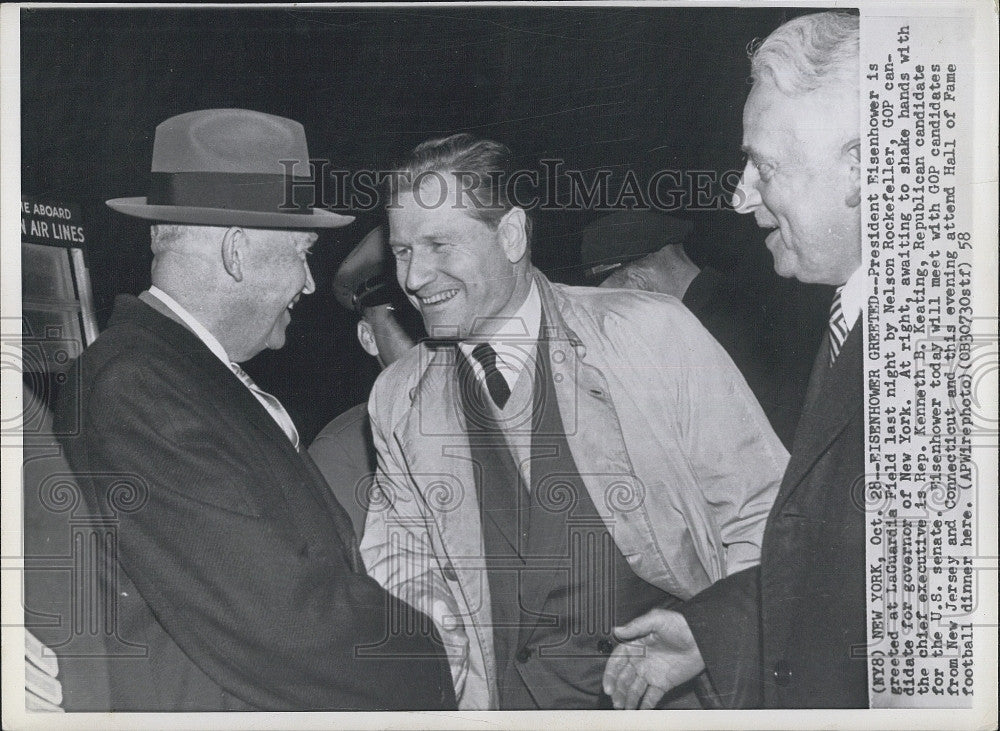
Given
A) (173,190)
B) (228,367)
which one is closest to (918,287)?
→ (228,367)

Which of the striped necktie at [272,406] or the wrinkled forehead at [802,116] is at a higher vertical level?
the wrinkled forehead at [802,116]

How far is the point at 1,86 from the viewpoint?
274 centimetres

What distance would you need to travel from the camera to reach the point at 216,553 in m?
2.64

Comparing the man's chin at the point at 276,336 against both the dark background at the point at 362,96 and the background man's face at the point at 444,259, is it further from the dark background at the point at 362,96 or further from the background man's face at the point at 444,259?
the background man's face at the point at 444,259

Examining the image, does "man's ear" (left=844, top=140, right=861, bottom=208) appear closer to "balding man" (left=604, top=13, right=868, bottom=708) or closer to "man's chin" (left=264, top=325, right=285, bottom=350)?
"balding man" (left=604, top=13, right=868, bottom=708)

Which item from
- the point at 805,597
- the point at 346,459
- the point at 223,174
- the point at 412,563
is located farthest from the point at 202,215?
the point at 805,597

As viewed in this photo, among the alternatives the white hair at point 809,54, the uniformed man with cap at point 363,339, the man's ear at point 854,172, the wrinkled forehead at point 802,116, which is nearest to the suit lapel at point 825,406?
the man's ear at point 854,172

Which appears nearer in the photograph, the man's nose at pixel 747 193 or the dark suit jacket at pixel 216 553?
the dark suit jacket at pixel 216 553

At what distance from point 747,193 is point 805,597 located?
1.33 meters

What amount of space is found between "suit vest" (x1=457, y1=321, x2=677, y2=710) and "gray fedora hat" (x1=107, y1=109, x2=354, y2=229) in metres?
0.99

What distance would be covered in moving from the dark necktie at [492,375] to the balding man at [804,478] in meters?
0.85

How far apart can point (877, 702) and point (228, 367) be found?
2.37m

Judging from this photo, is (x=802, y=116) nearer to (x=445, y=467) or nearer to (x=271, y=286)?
(x=445, y=467)

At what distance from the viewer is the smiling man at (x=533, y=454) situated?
269 centimetres
